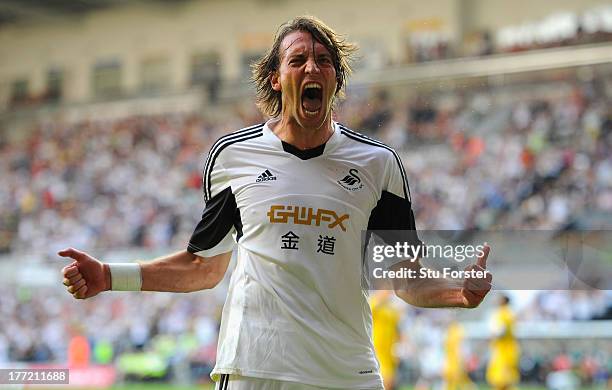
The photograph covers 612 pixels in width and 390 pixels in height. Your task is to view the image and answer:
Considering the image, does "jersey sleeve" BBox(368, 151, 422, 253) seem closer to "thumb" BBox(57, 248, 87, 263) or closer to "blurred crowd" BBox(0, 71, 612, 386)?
"thumb" BBox(57, 248, 87, 263)

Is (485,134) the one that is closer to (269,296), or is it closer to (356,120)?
(356,120)

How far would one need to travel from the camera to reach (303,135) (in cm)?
344

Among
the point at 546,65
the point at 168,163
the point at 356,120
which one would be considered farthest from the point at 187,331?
the point at 356,120

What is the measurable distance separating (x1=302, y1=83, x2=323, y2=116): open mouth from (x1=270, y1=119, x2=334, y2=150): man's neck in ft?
0.34

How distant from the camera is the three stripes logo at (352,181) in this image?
335 cm

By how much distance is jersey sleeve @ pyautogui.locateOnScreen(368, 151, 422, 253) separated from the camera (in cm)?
341

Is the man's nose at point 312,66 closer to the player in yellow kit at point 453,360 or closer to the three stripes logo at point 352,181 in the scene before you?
the three stripes logo at point 352,181

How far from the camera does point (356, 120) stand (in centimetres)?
730

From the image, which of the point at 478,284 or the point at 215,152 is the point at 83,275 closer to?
the point at 215,152

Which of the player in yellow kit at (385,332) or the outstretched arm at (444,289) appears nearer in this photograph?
the outstretched arm at (444,289)

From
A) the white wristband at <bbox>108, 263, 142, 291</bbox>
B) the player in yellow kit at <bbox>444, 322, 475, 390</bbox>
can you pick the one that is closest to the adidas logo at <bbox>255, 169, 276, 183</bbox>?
the white wristband at <bbox>108, 263, 142, 291</bbox>

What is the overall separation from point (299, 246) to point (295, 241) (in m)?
0.02

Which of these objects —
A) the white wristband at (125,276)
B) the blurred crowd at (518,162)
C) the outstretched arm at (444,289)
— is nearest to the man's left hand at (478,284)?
the outstretched arm at (444,289)

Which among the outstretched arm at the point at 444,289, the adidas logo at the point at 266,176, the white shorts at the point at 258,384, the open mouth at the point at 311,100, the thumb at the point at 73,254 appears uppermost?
the open mouth at the point at 311,100
